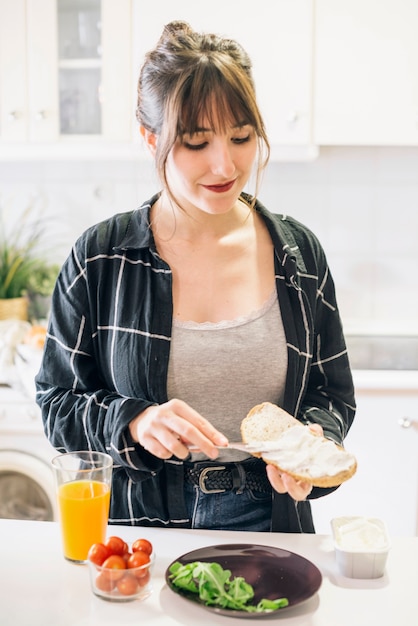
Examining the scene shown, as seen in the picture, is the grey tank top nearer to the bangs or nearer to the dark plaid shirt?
the dark plaid shirt

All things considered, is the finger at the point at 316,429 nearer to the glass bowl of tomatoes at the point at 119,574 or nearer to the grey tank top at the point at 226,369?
the grey tank top at the point at 226,369

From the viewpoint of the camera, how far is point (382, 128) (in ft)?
8.48

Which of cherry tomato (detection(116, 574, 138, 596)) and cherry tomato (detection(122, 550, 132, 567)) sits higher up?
cherry tomato (detection(122, 550, 132, 567))

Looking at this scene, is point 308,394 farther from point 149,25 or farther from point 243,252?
point 149,25

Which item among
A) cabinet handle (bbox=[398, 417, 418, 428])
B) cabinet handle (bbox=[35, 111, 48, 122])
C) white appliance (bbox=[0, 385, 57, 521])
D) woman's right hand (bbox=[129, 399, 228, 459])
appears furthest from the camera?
cabinet handle (bbox=[35, 111, 48, 122])

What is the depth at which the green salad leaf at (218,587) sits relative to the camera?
40.8 inches

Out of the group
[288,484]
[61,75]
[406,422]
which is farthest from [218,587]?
[61,75]

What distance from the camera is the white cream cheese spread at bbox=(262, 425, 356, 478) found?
1.19 metres

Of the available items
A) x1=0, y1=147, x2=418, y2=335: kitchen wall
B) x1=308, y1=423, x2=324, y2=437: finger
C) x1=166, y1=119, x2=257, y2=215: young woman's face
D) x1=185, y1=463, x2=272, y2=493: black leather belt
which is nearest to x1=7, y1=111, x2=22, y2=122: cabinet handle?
x1=0, y1=147, x2=418, y2=335: kitchen wall

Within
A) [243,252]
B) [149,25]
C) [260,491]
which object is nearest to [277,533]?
[260,491]

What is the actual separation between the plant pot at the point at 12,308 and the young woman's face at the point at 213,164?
1.66m

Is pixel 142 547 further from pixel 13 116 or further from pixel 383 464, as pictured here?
pixel 13 116

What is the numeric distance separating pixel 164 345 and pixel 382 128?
1.47 metres

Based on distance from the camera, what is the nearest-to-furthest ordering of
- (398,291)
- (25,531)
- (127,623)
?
(127,623), (25,531), (398,291)
